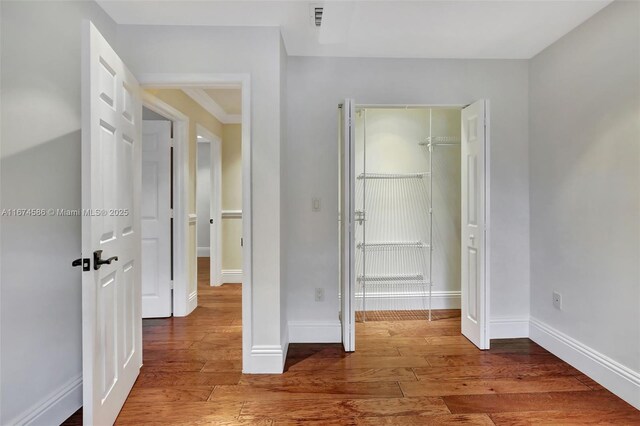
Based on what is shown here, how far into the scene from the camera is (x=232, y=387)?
7.12 feet

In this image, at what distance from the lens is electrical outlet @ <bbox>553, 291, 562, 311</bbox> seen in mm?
2607

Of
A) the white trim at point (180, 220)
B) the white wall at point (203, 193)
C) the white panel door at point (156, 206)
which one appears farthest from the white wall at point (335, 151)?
the white wall at point (203, 193)

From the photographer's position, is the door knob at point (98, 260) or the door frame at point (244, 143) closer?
the door knob at point (98, 260)

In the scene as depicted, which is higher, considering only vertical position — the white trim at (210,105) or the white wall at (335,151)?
the white trim at (210,105)

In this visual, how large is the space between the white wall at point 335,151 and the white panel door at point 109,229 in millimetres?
1136

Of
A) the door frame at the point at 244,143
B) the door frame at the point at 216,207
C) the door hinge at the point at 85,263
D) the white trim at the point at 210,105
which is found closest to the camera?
the door hinge at the point at 85,263

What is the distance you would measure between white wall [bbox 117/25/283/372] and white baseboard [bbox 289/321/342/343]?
0.49 meters

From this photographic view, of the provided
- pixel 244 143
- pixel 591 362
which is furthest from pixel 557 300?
pixel 244 143

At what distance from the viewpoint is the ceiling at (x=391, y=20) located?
2.12 meters

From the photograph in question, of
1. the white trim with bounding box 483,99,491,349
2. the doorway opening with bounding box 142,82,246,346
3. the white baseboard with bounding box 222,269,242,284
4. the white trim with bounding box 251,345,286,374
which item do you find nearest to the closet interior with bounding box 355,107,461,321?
the white trim with bounding box 483,99,491,349

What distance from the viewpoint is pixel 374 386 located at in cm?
217

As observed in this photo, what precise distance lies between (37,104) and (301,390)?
2135mm

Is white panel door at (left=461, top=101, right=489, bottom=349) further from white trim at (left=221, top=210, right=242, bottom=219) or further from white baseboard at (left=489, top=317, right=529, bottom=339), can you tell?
white trim at (left=221, top=210, right=242, bottom=219)

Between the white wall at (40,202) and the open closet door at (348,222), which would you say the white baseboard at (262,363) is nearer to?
the open closet door at (348,222)
